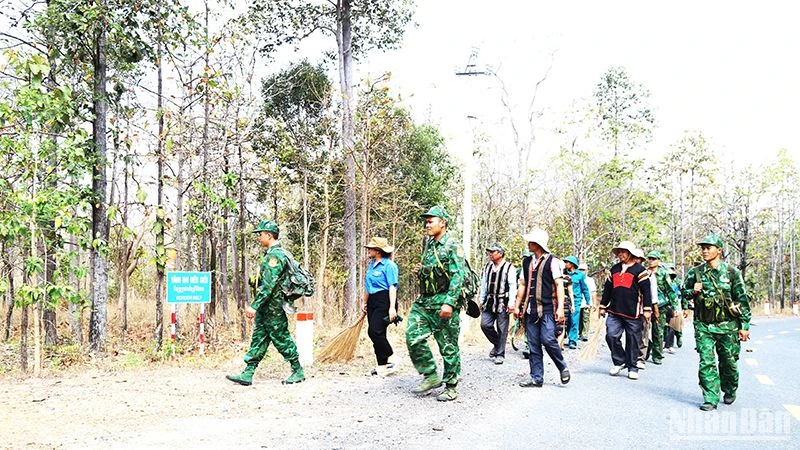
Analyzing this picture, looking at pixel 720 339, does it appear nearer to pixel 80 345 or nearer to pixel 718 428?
pixel 718 428

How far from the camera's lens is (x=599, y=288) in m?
36.8

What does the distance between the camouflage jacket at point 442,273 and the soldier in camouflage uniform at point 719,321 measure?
9.19 feet

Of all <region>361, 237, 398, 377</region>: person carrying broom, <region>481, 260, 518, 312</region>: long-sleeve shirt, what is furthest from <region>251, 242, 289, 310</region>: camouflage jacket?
<region>481, 260, 518, 312</region>: long-sleeve shirt

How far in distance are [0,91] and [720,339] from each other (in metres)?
9.33

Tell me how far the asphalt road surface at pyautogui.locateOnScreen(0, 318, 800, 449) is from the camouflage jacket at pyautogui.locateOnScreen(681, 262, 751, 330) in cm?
102

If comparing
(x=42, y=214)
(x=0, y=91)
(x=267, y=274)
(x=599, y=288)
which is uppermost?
(x=0, y=91)

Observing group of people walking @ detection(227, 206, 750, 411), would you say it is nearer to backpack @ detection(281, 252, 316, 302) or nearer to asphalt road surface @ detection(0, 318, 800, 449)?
backpack @ detection(281, 252, 316, 302)

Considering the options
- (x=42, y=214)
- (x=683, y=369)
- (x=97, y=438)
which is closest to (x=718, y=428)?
(x=683, y=369)

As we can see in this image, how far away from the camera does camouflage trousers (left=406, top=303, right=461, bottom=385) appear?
7.79 m

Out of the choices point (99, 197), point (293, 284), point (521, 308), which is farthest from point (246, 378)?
point (99, 197)

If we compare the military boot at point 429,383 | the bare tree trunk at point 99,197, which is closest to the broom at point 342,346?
the military boot at point 429,383

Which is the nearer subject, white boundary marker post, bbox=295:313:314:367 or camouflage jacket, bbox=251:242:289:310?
camouflage jacket, bbox=251:242:289:310

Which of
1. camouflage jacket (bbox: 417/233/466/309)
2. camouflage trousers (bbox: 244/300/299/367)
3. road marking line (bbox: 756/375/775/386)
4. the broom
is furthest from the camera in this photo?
the broom

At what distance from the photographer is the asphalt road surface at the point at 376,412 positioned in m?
5.94
